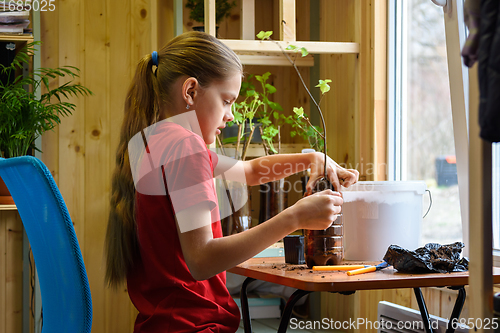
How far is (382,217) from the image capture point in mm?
1142

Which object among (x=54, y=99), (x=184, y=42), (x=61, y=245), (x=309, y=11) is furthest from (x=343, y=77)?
(x=61, y=245)

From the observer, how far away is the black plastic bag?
0.93m

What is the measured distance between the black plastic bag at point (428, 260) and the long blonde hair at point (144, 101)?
0.54m

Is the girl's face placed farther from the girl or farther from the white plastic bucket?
the white plastic bucket

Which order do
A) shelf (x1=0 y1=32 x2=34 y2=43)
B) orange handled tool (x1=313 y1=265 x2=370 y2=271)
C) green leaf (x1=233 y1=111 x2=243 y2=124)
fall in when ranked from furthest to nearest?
shelf (x1=0 y1=32 x2=34 y2=43)
green leaf (x1=233 y1=111 x2=243 y2=124)
orange handled tool (x1=313 y1=265 x2=370 y2=271)

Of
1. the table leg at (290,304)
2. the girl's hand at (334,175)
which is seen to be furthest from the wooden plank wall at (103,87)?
the table leg at (290,304)

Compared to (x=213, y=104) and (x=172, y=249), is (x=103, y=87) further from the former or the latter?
(x=172, y=249)

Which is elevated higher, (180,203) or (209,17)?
(209,17)

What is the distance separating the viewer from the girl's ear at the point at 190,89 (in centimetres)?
104

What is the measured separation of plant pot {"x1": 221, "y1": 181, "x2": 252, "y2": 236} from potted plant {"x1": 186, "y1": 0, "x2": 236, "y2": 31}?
3.11 ft

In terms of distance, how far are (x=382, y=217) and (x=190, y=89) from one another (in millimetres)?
544

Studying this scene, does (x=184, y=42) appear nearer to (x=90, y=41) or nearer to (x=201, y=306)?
(x=201, y=306)

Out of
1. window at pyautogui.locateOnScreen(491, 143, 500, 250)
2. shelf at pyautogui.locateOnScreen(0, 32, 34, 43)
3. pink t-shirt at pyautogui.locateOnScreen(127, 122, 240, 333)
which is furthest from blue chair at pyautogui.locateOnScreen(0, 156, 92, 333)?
shelf at pyautogui.locateOnScreen(0, 32, 34, 43)

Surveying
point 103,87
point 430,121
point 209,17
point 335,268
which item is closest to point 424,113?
point 430,121
